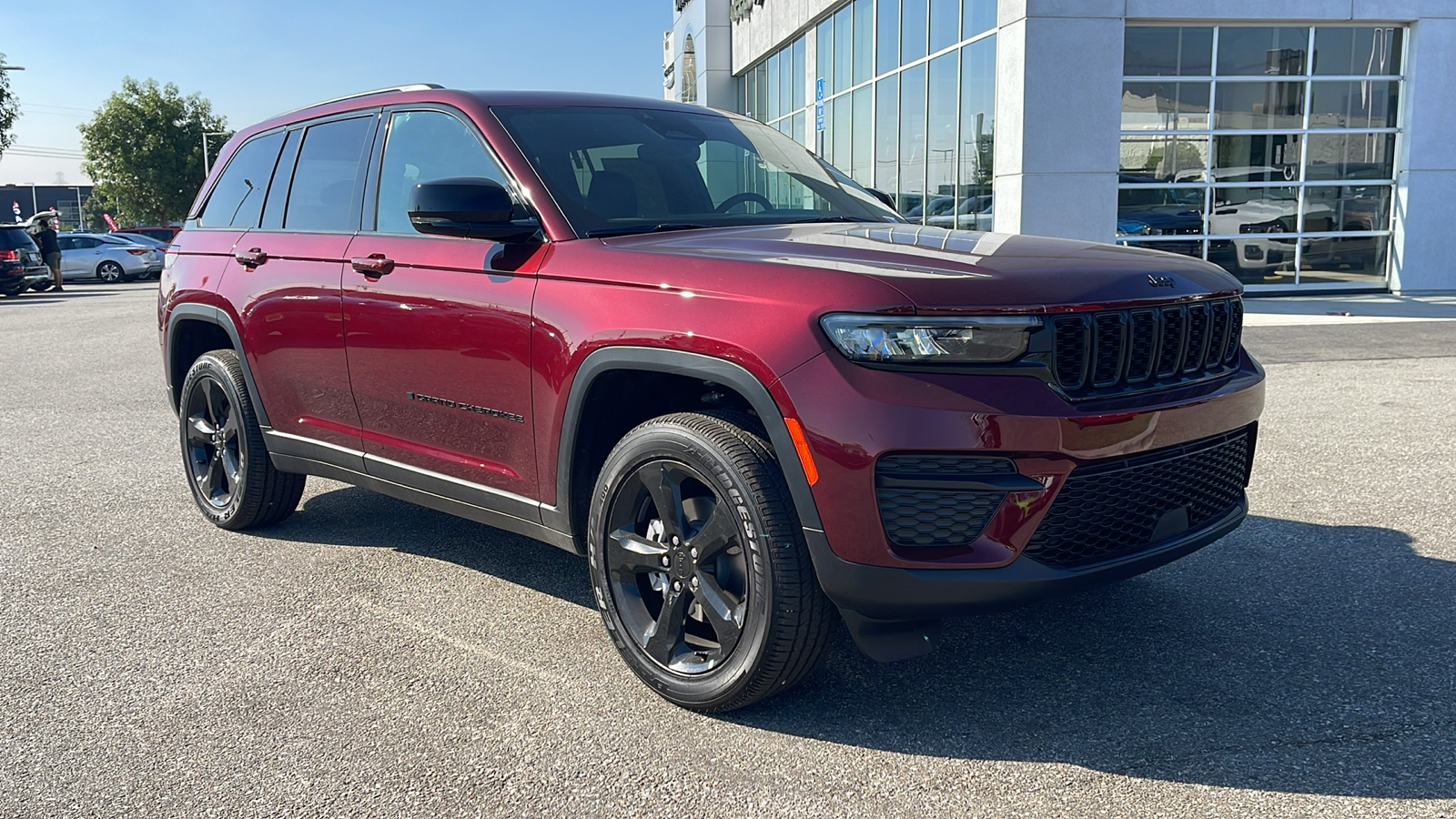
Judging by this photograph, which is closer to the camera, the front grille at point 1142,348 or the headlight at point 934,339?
the headlight at point 934,339

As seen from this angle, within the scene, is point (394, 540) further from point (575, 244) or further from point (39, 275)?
point (39, 275)

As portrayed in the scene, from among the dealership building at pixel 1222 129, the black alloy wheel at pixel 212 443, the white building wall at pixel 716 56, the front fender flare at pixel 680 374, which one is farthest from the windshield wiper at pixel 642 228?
the white building wall at pixel 716 56

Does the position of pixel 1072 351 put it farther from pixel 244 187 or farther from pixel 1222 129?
pixel 1222 129

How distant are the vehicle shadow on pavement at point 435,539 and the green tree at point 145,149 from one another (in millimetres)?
63311

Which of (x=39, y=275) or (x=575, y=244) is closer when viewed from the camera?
(x=575, y=244)

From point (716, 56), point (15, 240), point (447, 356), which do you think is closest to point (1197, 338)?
point (447, 356)

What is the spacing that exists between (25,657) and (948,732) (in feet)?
9.46

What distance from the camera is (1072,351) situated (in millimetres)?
2869

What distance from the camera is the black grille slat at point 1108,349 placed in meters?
2.92

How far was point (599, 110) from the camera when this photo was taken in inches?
167

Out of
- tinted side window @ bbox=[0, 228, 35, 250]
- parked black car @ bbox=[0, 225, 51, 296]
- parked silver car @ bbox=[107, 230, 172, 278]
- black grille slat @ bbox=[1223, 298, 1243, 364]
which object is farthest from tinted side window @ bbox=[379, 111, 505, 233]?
parked silver car @ bbox=[107, 230, 172, 278]

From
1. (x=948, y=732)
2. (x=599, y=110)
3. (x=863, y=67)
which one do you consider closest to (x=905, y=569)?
(x=948, y=732)

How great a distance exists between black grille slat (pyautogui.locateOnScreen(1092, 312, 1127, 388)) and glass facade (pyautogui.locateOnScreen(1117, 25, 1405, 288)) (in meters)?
13.5

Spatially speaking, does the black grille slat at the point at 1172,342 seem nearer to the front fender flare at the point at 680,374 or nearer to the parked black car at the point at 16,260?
the front fender flare at the point at 680,374
